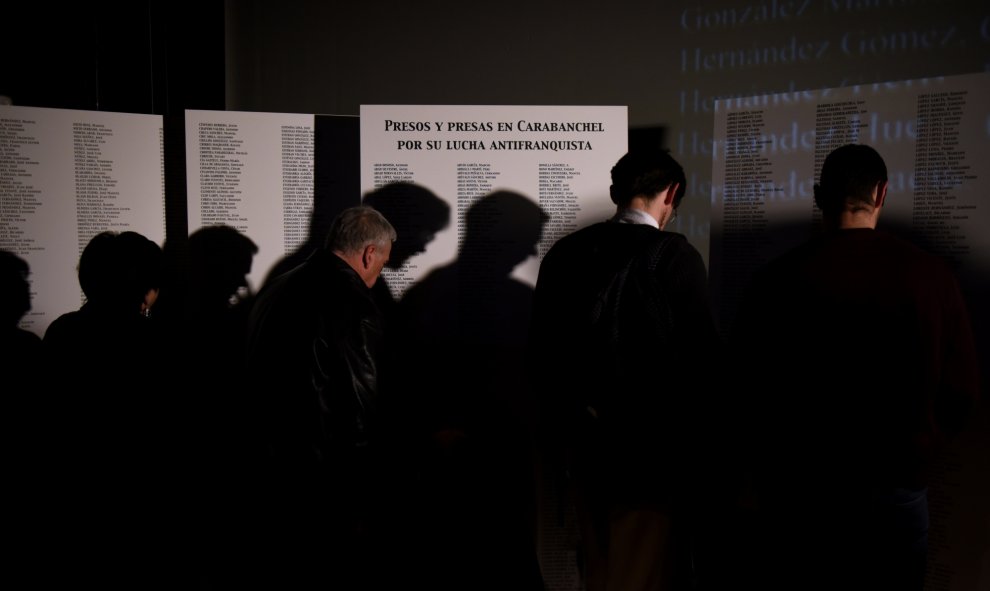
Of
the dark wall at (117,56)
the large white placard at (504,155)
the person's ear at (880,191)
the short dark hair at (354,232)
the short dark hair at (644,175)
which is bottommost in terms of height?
the short dark hair at (354,232)

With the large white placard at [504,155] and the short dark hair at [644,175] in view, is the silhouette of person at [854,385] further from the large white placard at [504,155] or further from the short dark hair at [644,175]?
the large white placard at [504,155]

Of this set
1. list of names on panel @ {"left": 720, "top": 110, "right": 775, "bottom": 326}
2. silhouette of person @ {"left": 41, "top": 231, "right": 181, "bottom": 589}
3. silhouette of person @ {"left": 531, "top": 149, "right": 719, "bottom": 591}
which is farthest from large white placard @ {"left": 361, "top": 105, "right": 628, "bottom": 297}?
silhouette of person @ {"left": 41, "top": 231, "right": 181, "bottom": 589}

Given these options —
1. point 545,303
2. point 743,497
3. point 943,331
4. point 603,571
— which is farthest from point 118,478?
point 943,331

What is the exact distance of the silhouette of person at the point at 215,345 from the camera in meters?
2.52

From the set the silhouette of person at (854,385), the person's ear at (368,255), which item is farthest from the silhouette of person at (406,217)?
the silhouette of person at (854,385)

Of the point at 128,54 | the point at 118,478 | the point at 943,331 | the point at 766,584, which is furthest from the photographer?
the point at 128,54

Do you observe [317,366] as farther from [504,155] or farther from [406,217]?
[504,155]

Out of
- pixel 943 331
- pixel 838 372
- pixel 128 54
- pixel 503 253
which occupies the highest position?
pixel 128 54

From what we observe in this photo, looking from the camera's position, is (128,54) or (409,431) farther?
(128,54)

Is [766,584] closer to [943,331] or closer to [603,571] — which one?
[603,571]

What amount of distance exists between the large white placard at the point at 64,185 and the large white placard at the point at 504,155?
1156 mm

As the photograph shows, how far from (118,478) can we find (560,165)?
1.99 meters

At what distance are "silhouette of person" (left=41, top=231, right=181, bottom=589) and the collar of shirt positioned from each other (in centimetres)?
140

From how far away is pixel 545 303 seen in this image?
1917mm
